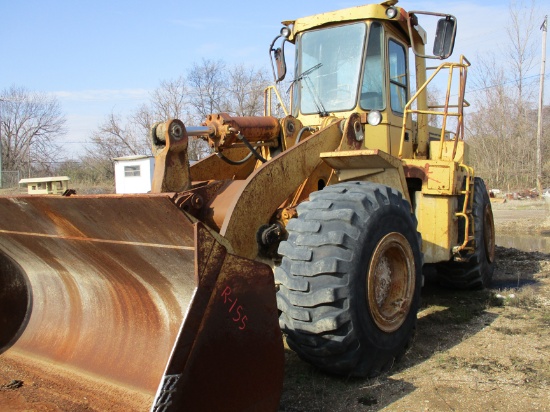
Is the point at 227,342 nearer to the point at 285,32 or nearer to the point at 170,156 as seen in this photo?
the point at 170,156

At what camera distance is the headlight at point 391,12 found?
5809 mm

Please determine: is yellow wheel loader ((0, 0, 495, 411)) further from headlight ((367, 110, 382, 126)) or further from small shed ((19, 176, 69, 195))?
small shed ((19, 176, 69, 195))

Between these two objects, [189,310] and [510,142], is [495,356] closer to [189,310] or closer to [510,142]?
[189,310]

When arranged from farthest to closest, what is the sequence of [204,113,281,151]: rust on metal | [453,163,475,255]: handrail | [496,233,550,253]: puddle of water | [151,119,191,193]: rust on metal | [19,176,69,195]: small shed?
[19,176,69,195]: small shed → [496,233,550,253]: puddle of water → [453,163,475,255]: handrail → [204,113,281,151]: rust on metal → [151,119,191,193]: rust on metal

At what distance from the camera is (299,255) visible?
378 cm

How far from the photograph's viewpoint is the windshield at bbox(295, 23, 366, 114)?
5.79 meters

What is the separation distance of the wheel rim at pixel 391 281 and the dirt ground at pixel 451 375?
0.41 m

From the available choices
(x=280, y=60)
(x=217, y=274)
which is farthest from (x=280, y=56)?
(x=217, y=274)

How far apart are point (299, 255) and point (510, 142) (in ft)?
102

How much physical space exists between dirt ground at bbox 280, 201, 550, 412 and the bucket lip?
83.5 inches

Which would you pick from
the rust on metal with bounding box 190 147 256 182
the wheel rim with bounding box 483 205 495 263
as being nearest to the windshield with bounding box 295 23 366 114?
the rust on metal with bounding box 190 147 256 182

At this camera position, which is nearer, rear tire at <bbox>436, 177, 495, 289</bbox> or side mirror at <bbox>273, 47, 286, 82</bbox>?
side mirror at <bbox>273, 47, 286, 82</bbox>

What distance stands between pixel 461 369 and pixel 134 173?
28.1 metres

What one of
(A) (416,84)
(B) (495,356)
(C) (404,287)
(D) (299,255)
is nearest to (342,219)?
(D) (299,255)
